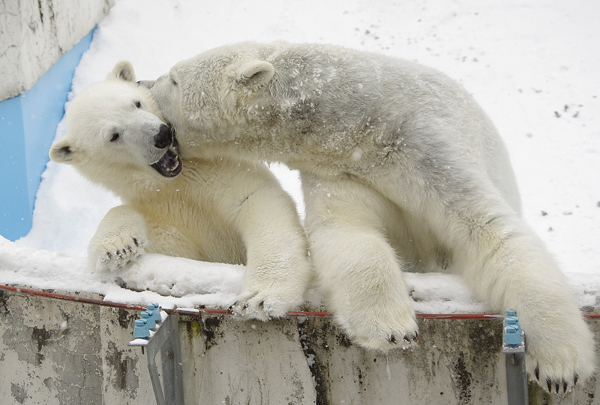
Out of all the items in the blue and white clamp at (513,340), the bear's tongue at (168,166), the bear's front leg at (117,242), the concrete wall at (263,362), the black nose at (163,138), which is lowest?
the concrete wall at (263,362)

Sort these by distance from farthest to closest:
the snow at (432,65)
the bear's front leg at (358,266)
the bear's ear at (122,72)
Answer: the bear's ear at (122,72)
the snow at (432,65)
the bear's front leg at (358,266)

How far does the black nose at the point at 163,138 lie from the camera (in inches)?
112

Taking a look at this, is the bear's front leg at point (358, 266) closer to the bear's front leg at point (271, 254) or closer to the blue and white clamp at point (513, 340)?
the bear's front leg at point (271, 254)

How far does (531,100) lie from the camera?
8.47m

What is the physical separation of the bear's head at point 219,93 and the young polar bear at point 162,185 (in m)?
0.14

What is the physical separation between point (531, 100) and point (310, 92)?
22.1ft

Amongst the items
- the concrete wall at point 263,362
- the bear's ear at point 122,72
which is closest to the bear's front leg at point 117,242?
the concrete wall at point 263,362

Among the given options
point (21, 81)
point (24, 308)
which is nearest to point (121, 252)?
point (24, 308)

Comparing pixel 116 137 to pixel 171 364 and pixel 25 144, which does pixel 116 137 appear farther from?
pixel 25 144

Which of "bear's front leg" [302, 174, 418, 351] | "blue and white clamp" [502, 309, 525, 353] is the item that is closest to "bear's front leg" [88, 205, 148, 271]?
"bear's front leg" [302, 174, 418, 351]

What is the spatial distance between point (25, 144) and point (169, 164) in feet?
12.8

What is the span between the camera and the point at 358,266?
89.8 inches

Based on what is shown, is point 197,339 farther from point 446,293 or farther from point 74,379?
point 446,293

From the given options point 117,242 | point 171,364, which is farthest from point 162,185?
point 171,364
